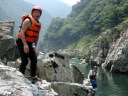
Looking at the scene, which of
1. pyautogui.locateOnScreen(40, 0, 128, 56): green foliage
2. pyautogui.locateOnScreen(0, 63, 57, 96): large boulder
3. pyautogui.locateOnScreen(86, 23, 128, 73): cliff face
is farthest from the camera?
pyautogui.locateOnScreen(40, 0, 128, 56): green foliage

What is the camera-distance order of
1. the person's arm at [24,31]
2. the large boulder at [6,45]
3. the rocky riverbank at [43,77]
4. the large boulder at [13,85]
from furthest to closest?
the large boulder at [6,45] → the person's arm at [24,31] → the rocky riverbank at [43,77] → the large boulder at [13,85]

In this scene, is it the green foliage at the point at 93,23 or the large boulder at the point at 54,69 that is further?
the green foliage at the point at 93,23

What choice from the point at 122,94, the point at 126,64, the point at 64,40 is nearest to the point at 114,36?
the point at 126,64

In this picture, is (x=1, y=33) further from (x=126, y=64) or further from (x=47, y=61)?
(x=126, y=64)

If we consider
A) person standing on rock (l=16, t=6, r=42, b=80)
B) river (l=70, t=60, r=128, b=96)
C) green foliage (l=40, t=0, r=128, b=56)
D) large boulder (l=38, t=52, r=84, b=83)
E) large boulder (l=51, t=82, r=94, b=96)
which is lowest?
river (l=70, t=60, r=128, b=96)

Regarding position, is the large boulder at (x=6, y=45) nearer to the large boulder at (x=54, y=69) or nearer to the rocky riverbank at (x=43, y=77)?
the rocky riverbank at (x=43, y=77)

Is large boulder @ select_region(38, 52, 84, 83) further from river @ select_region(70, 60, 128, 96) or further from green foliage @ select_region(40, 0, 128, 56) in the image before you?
green foliage @ select_region(40, 0, 128, 56)

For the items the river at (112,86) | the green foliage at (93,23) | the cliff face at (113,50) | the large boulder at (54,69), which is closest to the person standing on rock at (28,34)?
the large boulder at (54,69)

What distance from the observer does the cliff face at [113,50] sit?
147ft

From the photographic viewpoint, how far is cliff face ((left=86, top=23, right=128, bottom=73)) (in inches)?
1761

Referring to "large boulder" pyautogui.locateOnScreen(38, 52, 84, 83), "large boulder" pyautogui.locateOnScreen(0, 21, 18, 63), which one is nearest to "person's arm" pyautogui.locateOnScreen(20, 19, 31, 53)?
"large boulder" pyautogui.locateOnScreen(38, 52, 84, 83)

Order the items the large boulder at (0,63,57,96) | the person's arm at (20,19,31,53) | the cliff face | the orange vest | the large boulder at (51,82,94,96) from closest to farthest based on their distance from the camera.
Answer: the large boulder at (0,63,57,96) < the person's arm at (20,19,31,53) < the orange vest < the large boulder at (51,82,94,96) < the cliff face

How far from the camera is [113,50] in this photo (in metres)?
57.1

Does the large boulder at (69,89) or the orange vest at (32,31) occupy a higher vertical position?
the orange vest at (32,31)
